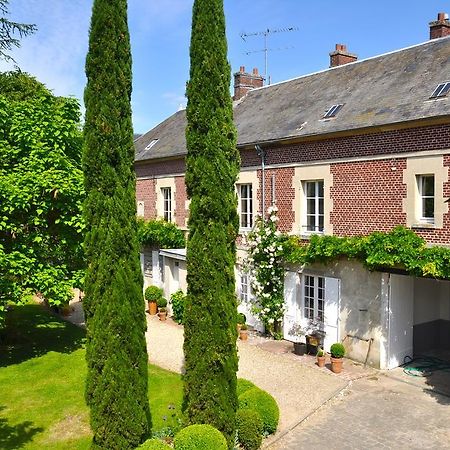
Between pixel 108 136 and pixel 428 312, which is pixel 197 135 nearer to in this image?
pixel 108 136

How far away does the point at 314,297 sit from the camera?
1486 centimetres

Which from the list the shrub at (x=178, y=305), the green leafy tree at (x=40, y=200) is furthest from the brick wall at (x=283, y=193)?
the green leafy tree at (x=40, y=200)

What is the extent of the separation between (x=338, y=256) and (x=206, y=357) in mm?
6715

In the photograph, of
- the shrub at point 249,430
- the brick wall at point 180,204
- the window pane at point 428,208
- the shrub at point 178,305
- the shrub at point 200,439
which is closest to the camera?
the shrub at point 200,439

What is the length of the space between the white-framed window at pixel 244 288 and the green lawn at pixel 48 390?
5.22 metres

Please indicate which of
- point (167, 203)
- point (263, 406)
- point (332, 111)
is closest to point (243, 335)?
point (263, 406)

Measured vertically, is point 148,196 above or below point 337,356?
above

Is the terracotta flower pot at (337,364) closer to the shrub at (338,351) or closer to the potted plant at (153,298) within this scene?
the shrub at (338,351)

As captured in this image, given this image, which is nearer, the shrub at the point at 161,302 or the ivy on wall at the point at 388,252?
the ivy on wall at the point at 388,252

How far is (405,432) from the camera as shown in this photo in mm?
9703

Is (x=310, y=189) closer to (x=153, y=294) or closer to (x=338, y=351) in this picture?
(x=338, y=351)

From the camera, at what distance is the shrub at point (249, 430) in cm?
873

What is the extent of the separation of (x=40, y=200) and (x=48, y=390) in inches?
187

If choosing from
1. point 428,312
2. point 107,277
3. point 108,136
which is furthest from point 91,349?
point 428,312
